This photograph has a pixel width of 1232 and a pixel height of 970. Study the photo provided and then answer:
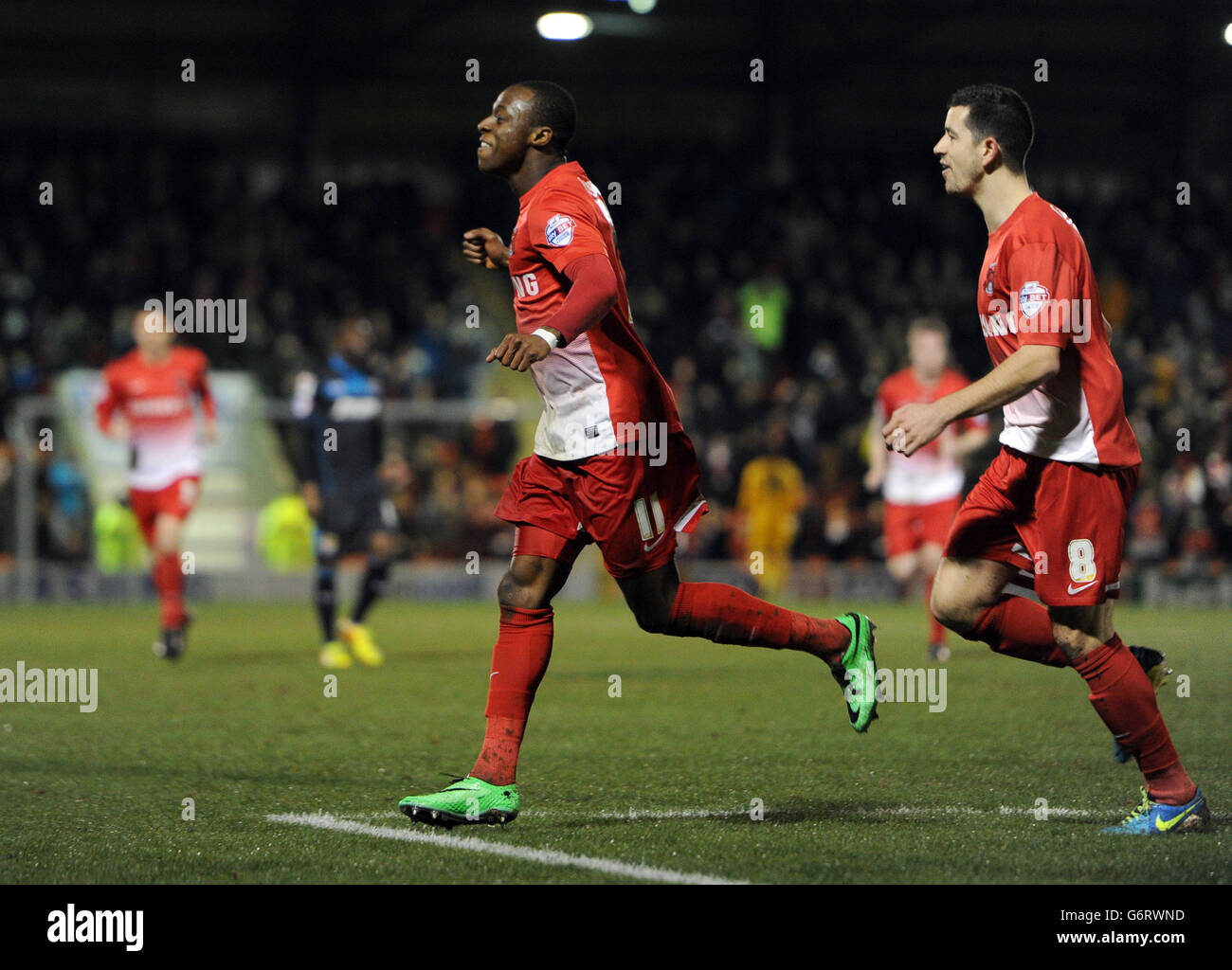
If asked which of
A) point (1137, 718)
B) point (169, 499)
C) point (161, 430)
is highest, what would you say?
point (161, 430)

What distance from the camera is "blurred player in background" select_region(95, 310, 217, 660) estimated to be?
1137 centimetres

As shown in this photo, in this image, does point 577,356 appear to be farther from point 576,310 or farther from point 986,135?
point 986,135

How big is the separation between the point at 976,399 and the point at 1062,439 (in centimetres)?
52

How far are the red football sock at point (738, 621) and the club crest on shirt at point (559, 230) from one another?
1063 mm

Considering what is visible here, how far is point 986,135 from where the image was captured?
5.10 meters

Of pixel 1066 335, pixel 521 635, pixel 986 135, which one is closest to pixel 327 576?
pixel 521 635

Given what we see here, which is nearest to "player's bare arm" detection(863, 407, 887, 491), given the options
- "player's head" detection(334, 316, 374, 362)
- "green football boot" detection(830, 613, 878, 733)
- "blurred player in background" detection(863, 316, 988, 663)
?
"blurred player in background" detection(863, 316, 988, 663)

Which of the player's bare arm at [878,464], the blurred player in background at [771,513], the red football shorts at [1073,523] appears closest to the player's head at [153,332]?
the player's bare arm at [878,464]

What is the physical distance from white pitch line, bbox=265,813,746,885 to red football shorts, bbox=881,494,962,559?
658 centimetres

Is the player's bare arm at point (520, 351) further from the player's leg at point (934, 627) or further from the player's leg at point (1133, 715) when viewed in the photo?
the player's leg at point (934, 627)

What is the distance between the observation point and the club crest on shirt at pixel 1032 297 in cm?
475

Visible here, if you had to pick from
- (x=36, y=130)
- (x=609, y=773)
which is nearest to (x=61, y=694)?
(x=609, y=773)

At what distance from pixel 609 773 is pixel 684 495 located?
4.72 ft

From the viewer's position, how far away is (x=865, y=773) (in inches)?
245
